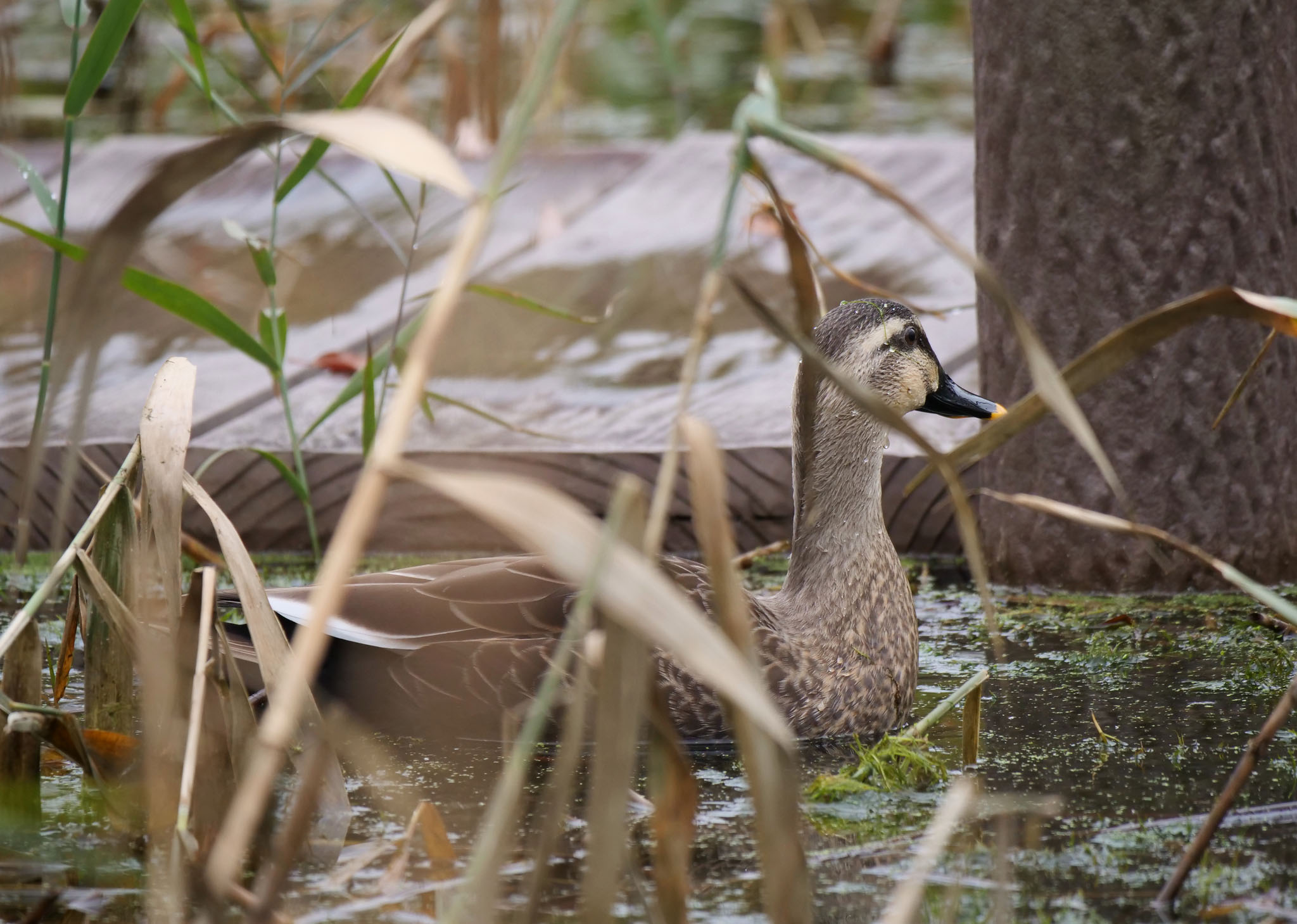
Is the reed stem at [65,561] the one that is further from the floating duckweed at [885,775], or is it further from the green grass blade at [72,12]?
the floating duckweed at [885,775]

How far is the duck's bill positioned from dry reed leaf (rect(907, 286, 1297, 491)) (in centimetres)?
158

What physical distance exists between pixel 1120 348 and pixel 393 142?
0.92m

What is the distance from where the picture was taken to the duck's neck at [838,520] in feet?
11.5

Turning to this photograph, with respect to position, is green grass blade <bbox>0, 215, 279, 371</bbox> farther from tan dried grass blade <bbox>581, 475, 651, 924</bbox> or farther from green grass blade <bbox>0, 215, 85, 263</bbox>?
tan dried grass blade <bbox>581, 475, 651, 924</bbox>

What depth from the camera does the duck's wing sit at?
3.30 m

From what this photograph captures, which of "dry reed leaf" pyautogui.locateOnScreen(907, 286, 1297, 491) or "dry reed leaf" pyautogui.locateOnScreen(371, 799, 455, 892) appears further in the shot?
"dry reed leaf" pyautogui.locateOnScreen(371, 799, 455, 892)

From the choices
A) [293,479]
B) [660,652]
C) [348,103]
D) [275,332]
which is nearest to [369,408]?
[275,332]

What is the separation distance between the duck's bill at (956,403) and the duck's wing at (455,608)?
0.99 meters

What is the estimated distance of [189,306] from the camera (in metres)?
3.23

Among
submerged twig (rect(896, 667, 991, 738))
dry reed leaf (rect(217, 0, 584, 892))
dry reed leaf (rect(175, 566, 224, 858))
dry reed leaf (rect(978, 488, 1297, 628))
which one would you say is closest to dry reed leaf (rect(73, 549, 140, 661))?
dry reed leaf (rect(175, 566, 224, 858))

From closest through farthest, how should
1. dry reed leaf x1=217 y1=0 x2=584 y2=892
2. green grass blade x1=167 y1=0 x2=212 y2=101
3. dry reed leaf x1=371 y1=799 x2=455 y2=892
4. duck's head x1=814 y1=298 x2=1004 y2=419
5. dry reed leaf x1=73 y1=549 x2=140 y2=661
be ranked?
dry reed leaf x1=217 y1=0 x2=584 y2=892, dry reed leaf x1=371 y1=799 x2=455 y2=892, dry reed leaf x1=73 y1=549 x2=140 y2=661, green grass blade x1=167 y1=0 x2=212 y2=101, duck's head x1=814 y1=298 x2=1004 y2=419

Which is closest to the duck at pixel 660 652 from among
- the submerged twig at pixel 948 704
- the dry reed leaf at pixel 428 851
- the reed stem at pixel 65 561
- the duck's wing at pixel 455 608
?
the duck's wing at pixel 455 608

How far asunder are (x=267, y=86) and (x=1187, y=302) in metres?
9.99

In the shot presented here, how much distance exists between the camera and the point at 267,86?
11109 mm
